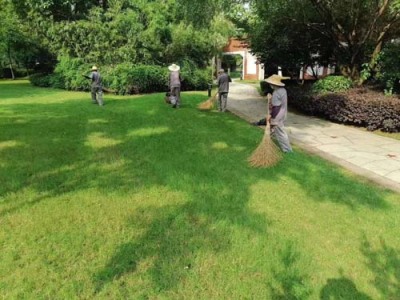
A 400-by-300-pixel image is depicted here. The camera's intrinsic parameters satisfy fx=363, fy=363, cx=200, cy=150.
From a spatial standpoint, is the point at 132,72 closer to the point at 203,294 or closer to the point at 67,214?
the point at 67,214

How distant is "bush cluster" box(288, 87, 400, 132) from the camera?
9883mm

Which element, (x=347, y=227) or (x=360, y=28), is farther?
(x=360, y=28)

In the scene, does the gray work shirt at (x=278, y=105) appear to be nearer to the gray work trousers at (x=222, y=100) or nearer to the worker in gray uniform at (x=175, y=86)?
the gray work trousers at (x=222, y=100)

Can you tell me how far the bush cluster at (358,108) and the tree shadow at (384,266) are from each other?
6.63 metres

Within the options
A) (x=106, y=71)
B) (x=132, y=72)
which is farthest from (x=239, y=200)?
(x=106, y=71)

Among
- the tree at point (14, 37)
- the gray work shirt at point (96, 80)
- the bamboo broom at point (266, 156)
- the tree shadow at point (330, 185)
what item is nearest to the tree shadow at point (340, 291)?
the tree shadow at point (330, 185)

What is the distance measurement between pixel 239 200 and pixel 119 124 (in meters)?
5.62

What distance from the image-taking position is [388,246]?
13.9 ft

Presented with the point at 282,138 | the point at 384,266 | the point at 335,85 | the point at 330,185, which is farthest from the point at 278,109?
the point at 335,85

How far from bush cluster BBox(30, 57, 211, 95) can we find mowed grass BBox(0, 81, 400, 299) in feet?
39.4

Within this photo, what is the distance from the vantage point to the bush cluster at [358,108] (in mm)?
9883

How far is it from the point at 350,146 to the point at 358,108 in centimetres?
255

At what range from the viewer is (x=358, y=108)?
10594 mm

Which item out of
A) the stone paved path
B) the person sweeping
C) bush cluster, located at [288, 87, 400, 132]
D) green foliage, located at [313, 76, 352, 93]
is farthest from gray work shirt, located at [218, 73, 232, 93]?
the person sweeping
